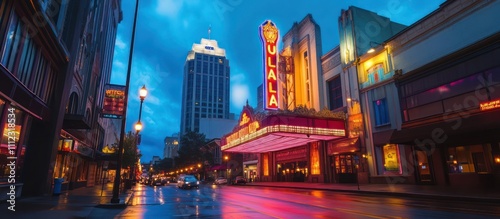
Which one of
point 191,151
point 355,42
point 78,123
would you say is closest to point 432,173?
point 355,42

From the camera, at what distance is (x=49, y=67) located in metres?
17.0

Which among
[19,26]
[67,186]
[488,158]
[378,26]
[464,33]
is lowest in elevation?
[67,186]

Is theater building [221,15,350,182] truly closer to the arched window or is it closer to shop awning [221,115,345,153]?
shop awning [221,115,345,153]

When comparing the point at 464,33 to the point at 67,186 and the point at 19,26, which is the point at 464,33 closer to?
the point at 19,26

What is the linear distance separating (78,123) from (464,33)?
91.4ft

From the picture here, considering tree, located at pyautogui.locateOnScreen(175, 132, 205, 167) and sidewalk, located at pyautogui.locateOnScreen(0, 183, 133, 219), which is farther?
tree, located at pyautogui.locateOnScreen(175, 132, 205, 167)

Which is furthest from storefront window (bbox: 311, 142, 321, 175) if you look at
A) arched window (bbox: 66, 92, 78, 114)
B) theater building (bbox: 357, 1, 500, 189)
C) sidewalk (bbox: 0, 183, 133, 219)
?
arched window (bbox: 66, 92, 78, 114)

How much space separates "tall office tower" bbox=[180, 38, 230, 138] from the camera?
556ft

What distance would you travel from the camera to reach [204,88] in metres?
175

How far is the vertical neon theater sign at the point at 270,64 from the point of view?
3353 cm

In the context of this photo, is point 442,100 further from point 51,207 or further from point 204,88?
point 204,88

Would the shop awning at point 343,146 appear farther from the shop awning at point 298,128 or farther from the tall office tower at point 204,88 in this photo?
the tall office tower at point 204,88

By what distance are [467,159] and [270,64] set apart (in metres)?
21.3

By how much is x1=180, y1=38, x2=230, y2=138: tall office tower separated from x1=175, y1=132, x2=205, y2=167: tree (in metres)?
79.1
